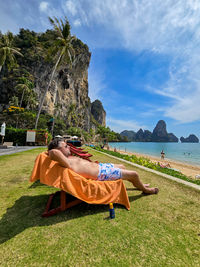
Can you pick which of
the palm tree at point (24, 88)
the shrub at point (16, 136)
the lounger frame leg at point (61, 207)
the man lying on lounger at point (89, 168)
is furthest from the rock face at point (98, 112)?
the lounger frame leg at point (61, 207)

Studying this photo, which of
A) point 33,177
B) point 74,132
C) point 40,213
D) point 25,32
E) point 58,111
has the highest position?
point 25,32

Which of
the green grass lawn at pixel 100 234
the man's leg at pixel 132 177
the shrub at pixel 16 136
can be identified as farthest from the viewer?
the shrub at pixel 16 136

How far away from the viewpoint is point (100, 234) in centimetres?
173

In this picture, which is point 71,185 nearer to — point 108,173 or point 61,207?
point 61,207

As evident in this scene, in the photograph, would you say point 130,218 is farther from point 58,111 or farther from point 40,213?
point 58,111

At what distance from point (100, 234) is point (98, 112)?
137 m

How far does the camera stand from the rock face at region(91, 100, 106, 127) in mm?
135625

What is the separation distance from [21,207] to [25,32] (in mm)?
59214

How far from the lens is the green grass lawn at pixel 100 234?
1.36 m

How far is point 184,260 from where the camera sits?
1372 millimetres

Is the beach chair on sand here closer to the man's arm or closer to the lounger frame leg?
the lounger frame leg

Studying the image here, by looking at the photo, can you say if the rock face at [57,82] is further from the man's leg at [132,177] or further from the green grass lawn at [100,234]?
the green grass lawn at [100,234]

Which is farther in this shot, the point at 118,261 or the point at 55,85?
the point at 55,85

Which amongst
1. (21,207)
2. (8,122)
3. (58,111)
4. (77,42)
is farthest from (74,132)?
(77,42)
